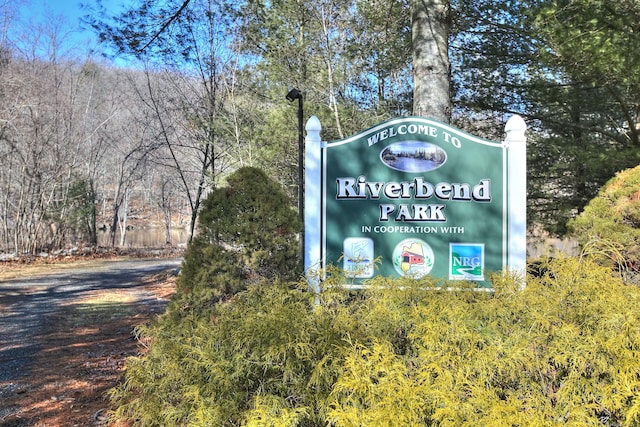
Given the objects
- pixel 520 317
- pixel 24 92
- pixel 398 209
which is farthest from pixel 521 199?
pixel 24 92

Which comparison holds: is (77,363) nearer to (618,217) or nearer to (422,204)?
(422,204)

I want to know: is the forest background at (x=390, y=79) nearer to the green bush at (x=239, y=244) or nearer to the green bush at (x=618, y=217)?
the green bush at (x=618, y=217)

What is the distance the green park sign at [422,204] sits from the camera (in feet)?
10.3

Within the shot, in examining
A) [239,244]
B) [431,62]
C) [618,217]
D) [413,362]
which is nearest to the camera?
[413,362]

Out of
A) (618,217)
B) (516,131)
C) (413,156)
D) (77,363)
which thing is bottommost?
(77,363)

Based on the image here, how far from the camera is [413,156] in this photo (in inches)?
127

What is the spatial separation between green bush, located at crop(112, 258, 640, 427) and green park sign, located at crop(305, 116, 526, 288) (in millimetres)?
904

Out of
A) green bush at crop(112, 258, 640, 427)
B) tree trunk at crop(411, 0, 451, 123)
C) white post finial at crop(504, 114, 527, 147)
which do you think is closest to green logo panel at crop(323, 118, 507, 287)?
white post finial at crop(504, 114, 527, 147)

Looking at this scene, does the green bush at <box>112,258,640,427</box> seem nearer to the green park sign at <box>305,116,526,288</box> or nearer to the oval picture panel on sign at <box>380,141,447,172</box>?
the green park sign at <box>305,116,526,288</box>

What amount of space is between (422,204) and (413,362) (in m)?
1.67

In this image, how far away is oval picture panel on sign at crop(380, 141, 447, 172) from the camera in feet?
10.5

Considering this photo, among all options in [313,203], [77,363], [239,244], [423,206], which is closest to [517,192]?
[423,206]

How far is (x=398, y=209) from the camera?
3.20 meters

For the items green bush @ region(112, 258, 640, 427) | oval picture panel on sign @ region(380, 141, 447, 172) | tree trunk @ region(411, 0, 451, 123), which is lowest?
green bush @ region(112, 258, 640, 427)
